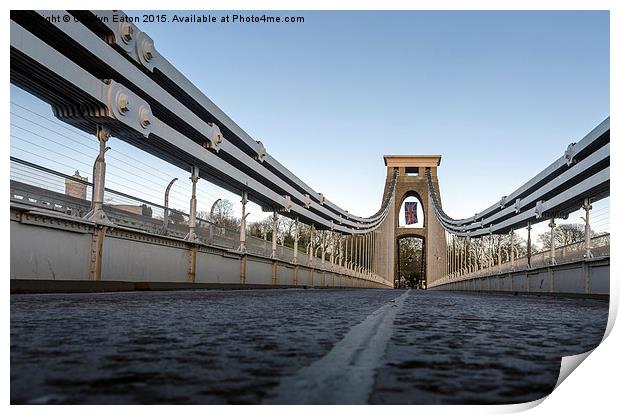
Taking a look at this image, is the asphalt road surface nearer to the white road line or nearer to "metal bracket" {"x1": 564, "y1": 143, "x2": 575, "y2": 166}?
the white road line

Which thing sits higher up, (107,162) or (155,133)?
(155,133)

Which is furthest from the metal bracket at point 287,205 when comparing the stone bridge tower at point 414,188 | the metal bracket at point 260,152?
the stone bridge tower at point 414,188

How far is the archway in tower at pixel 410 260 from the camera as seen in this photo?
10750cm

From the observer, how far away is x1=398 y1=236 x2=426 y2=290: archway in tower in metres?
108

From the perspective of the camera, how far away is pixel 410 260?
11206 cm

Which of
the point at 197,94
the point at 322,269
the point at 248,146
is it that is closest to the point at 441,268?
the point at 322,269

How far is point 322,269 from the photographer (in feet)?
90.9

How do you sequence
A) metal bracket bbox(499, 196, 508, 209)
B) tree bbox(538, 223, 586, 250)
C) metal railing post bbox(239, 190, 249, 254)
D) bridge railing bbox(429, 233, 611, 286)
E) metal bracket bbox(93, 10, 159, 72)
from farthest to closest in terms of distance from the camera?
metal bracket bbox(499, 196, 508, 209) < tree bbox(538, 223, 586, 250) < metal railing post bbox(239, 190, 249, 254) < bridge railing bbox(429, 233, 611, 286) < metal bracket bbox(93, 10, 159, 72)

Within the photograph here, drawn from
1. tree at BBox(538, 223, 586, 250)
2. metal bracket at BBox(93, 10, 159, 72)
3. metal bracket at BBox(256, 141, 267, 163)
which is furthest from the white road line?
metal bracket at BBox(256, 141, 267, 163)

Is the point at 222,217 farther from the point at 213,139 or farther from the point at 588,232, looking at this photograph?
the point at 588,232

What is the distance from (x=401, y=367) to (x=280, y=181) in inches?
974

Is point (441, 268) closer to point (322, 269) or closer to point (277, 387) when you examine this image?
point (322, 269)

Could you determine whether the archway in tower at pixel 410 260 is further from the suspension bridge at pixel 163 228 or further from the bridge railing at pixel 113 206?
the bridge railing at pixel 113 206
